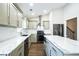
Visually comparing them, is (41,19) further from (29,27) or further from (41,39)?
(41,39)

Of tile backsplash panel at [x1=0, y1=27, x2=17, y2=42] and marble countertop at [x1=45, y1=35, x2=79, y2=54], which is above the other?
tile backsplash panel at [x1=0, y1=27, x2=17, y2=42]

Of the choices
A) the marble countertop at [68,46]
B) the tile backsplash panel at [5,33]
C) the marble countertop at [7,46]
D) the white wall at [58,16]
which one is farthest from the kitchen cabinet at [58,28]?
the marble countertop at [7,46]

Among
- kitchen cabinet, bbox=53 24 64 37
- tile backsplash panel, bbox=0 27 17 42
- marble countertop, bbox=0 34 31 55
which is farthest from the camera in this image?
kitchen cabinet, bbox=53 24 64 37

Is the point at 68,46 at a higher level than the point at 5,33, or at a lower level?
lower

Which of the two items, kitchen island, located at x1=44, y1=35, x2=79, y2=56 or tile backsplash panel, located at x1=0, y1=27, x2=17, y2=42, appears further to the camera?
tile backsplash panel, located at x1=0, y1=27, x2=17, y2=42

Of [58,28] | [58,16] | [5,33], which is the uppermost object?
[58,16]

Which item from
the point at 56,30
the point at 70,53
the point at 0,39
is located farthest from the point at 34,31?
the point at 70,53

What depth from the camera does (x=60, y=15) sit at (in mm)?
8047

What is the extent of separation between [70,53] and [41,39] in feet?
25.8

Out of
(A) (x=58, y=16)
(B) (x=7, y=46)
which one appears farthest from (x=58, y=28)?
(B) (x=7, y=46)

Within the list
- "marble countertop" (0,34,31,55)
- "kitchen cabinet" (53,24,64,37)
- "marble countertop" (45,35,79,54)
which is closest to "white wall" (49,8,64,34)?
"kitchen cabinet" (53,24,64,37)

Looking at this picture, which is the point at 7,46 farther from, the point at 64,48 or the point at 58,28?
the point at 58,28

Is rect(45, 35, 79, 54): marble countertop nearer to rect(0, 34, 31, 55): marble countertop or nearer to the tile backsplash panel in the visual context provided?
rect(0, 34, 31, 55): marble countertop

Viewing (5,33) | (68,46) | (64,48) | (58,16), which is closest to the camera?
(64,48)
